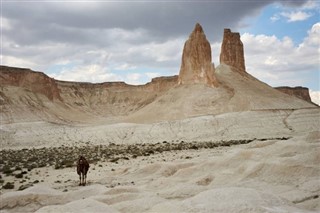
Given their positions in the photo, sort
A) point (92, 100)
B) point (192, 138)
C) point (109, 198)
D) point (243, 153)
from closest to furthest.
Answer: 1. point (109, 198)
2. point (243, 153)
3. point (192, 138)
4. point (92, 100)

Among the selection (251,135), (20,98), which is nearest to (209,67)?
(251,135)

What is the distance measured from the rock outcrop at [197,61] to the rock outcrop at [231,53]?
45.5 feet

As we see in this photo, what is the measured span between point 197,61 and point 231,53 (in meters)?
18.5

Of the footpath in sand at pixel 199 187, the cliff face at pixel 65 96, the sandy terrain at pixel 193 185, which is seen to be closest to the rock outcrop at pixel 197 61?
the cliff face at pixel 65 96

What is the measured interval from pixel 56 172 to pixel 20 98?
216 ft

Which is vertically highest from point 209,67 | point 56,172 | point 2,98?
point 209,67

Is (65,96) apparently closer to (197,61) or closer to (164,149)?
(197,61)

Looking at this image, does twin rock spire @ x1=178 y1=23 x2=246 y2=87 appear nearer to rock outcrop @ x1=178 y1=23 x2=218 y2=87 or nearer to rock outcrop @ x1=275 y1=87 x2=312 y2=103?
rock outcrop @ x1=178 y1=23 x2=218 y2=87

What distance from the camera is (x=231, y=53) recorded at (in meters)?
106

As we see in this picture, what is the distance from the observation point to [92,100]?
391 feet

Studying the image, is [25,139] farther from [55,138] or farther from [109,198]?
[109,198]

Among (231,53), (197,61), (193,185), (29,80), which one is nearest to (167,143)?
(193,185)

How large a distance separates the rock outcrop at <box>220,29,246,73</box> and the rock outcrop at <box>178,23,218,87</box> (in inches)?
546

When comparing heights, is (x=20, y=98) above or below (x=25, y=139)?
above
